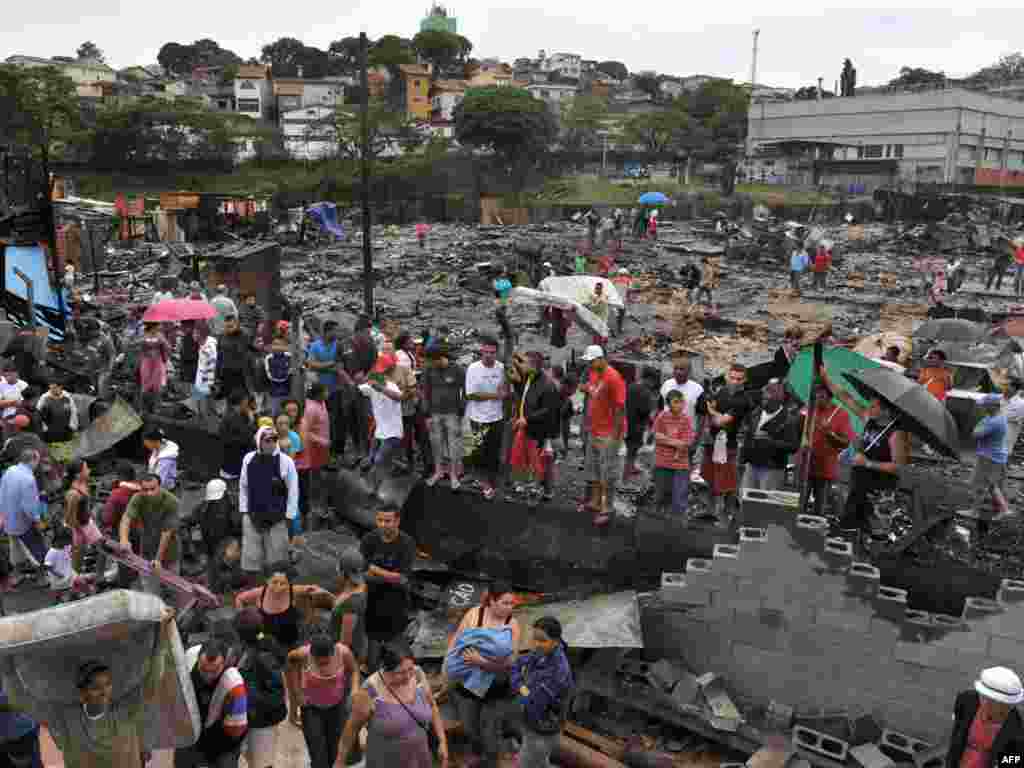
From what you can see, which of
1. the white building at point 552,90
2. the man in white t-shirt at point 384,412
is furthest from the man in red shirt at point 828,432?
the white building at point 552,90

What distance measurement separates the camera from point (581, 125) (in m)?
68.1

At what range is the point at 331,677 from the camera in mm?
5125

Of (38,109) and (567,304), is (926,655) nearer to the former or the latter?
(567,304)

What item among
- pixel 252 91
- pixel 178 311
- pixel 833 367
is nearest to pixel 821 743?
pixel 833 367

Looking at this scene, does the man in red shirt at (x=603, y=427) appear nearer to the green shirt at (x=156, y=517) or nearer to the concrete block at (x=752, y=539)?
the concrete block at (x=752, y=539)

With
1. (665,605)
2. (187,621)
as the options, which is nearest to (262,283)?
(187,621)

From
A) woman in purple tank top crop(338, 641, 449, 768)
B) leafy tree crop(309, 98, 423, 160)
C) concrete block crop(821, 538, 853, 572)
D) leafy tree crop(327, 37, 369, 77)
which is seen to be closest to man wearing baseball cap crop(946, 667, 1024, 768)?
concrete block crop(821, 538, 853, 572)

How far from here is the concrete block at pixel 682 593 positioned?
689 centimetres

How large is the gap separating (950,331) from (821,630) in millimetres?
8173

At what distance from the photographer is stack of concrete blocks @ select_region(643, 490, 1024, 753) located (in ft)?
20.2

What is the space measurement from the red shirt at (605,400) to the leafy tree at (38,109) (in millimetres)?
43381

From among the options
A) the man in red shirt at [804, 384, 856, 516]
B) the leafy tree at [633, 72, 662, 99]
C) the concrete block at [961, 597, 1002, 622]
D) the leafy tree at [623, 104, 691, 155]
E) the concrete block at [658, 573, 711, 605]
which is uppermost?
the leafy tree at [633, 72, 662, 99]

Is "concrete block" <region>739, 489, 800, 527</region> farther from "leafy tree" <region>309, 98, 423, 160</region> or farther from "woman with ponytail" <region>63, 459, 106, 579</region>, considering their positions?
"leafy tree" <region>309, 98, 423, 160</region>

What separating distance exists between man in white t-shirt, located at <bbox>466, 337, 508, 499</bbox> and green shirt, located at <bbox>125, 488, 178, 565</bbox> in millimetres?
2825
